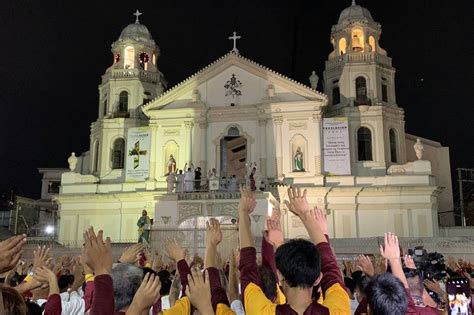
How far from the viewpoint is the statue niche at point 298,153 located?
35.3m

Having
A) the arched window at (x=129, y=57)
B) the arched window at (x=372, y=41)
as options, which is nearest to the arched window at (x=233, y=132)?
the arched window at (x=129, y=57)

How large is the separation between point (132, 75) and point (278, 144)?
43.4 feet

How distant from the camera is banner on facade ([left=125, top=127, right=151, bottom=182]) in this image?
36.8 meters

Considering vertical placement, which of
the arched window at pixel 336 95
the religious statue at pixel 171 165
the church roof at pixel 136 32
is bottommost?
the religious statue at pixel 171 165

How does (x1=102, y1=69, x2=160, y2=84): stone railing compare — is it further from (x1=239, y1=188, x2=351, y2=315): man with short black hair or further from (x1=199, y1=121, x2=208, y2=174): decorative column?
(x1=239, y1=188, x2=351, y2=315): man with short black hair

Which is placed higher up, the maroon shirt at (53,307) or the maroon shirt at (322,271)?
the maroon shirt at (322,271)

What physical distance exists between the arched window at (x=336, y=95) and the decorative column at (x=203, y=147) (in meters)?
9.96

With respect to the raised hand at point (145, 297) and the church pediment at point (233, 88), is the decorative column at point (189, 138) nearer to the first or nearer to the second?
the church pediment at point (233, 88)

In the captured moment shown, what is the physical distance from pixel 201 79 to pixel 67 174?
1233cm

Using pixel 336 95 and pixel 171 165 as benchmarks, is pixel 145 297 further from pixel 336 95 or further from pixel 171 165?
pixel 336 95

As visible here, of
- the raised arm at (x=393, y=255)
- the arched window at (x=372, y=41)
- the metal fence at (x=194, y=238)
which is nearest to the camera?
the raised arm at (x=393, y=255)

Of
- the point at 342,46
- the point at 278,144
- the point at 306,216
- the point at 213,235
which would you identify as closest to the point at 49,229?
the point at 278,144

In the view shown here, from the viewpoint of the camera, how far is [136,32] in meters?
41.8

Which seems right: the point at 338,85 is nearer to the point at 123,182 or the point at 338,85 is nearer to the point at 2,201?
the point at 123,182
